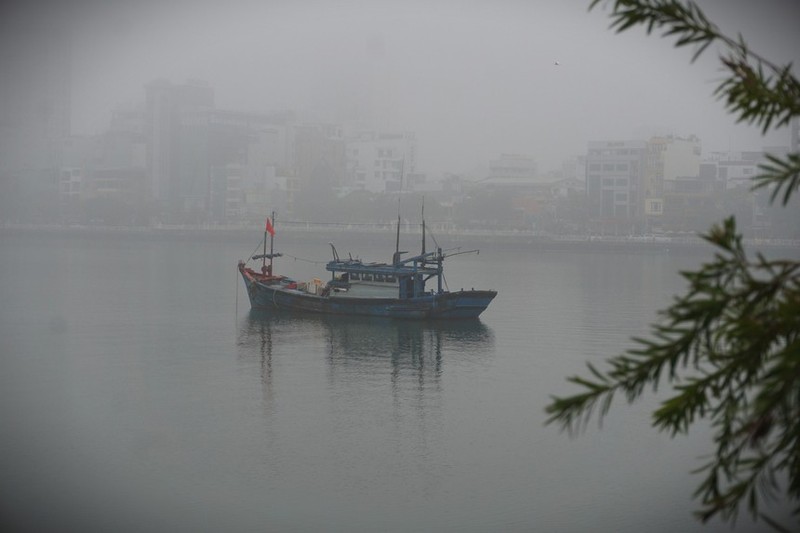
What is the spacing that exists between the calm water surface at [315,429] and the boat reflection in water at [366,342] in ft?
0.17

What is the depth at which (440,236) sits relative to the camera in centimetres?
4853

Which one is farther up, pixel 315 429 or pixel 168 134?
pixel 168 134

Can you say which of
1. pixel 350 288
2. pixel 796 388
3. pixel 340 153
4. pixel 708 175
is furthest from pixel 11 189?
pixel 796 388

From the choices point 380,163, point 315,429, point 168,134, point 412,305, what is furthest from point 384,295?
point 168,134

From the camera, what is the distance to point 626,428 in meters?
9.23

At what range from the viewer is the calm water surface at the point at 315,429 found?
23.1ft

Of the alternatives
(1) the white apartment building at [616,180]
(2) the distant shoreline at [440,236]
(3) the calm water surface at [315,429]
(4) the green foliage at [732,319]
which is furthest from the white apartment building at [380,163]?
(4) the green foliage at [732,319]

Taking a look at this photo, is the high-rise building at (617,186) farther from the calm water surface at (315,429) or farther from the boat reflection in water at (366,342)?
the boat reflection in water at (366,342)

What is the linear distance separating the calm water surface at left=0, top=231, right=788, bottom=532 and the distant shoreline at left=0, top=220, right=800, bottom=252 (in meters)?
25.9

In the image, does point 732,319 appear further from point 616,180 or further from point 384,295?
point 616,180

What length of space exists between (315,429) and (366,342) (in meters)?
5.38

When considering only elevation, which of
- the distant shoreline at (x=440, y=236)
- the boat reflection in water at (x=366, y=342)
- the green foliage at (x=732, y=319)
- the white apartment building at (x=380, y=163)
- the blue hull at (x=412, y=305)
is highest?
the white apartment building at (x=380, y=163)

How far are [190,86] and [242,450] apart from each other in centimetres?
6369

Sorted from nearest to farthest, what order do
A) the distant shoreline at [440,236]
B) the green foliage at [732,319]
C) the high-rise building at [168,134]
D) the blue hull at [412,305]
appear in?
1. the green foliage at [732,319]
2. the blue hull at [412,305]
3. the distant shoreline at [440,236]
4. the high-rise building at [168,134]
